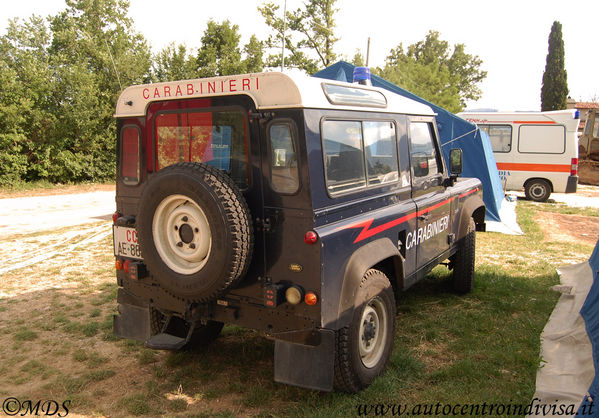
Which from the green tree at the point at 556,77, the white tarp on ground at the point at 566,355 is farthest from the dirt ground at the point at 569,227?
the green tree at the point at 556,77

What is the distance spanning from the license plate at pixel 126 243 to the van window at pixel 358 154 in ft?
5.54

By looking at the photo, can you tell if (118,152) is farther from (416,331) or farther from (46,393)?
(416,331)

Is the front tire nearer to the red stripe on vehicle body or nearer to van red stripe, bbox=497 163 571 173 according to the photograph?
the red stripe on vehicle body

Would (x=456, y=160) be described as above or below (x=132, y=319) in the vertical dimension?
above

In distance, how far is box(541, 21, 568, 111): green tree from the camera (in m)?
33.5

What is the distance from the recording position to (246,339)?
14.9 ft

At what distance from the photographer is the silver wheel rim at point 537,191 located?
14469 millimetres

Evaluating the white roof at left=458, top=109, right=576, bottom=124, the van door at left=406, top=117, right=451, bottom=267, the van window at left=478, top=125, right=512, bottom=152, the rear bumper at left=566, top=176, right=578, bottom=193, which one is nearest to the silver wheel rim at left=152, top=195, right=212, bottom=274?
the van door at left=406, top=117, right=451, bottom=267

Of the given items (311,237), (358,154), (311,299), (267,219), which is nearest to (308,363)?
(311,299)

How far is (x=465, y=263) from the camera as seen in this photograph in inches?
224

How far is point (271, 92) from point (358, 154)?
0.90 m

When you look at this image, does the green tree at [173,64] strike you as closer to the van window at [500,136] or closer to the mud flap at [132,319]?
the van window at [500,136]

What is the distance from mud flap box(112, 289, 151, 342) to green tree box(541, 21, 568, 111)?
3621 cm

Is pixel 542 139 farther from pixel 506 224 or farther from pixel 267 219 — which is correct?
pixel 267 219
